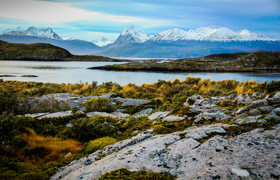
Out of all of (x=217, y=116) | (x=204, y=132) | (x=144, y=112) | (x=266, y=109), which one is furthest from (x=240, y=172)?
(x=144, y=112)

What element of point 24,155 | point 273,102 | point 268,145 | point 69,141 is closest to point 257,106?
point 273,102

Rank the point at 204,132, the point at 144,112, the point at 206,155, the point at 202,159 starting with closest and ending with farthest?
the point at 202,159, the point at 206,155, the point at 204,132, the point at 144,112

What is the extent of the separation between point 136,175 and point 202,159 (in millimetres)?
1200

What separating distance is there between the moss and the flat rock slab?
128 millimetres

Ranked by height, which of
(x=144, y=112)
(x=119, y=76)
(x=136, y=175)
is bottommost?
(x=119, y=76)

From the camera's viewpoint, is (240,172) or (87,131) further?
(87,131)

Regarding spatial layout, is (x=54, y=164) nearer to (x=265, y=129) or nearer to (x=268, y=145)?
(x=268, y=145)

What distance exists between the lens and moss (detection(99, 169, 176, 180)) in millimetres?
2951

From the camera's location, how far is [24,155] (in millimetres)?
4672

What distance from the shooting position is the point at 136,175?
3.05 m

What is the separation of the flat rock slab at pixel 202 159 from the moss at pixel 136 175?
5.0 inches

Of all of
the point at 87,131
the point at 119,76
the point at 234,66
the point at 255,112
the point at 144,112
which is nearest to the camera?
the point at 255,112

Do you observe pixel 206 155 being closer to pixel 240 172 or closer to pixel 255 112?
pixel 240 172

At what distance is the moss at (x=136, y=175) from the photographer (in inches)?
116
